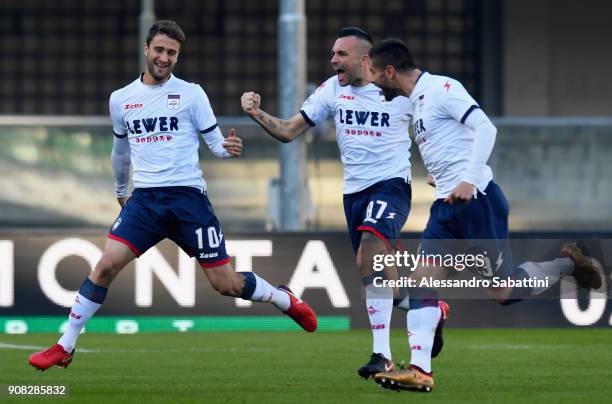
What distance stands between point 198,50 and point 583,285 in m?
13.7

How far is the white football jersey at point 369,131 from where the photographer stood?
426 inches

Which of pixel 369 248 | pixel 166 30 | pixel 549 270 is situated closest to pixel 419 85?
pixel 369 248

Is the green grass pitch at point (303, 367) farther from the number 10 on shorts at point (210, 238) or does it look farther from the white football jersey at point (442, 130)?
the white football jersey at point (442, 130)

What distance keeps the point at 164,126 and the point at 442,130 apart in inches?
72.9

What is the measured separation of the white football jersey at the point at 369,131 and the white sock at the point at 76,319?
6.32 feet

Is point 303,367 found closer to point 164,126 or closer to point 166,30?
point 164,126

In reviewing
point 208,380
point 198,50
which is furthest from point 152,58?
point 198,50

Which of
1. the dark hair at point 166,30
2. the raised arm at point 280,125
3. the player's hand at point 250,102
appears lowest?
the raised arm at point 280,125

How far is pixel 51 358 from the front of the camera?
395 inches

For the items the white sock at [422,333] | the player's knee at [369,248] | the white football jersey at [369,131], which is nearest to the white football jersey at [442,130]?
the white sock at [422,333]

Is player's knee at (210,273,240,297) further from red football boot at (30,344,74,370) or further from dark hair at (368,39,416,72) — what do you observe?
dark hair at (368,39,416,72)

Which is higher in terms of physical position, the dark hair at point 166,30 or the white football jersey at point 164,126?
the dark hair at point 166,30

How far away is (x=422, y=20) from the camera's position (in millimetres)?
23938

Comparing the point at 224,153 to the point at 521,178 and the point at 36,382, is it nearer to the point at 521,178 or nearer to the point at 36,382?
the point at 36,382
